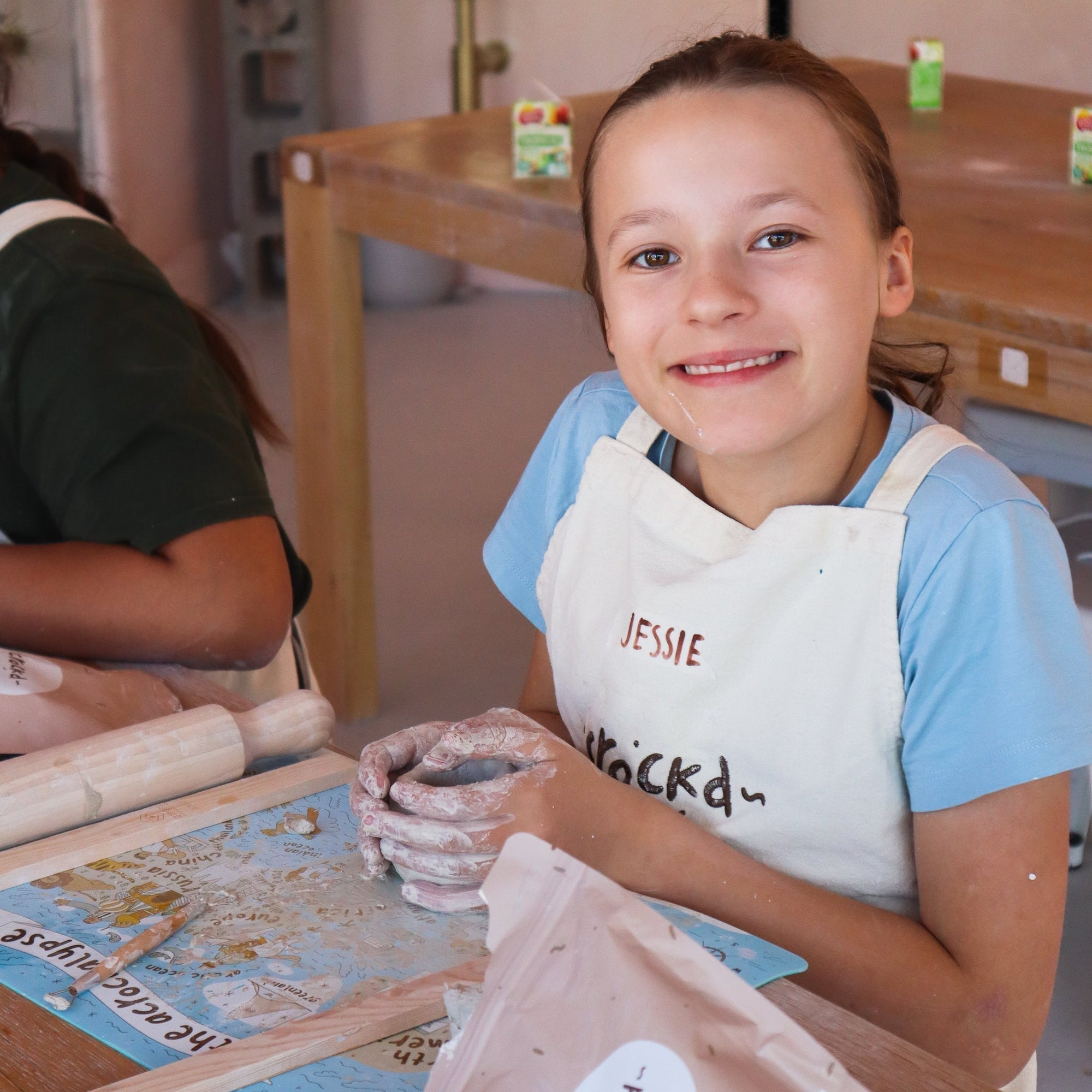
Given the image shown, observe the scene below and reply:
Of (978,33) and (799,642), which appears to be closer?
(799,642)

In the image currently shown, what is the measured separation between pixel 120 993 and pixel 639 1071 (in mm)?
285

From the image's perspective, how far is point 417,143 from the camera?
2.33 m

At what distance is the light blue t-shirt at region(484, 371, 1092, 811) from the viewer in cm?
77

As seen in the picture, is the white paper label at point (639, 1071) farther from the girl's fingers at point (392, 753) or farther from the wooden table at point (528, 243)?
the wooden table at point (528, 243)

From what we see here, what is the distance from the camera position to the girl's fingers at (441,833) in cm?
75

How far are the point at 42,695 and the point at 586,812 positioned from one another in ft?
1.27

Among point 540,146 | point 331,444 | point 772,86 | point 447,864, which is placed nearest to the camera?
point 447,864

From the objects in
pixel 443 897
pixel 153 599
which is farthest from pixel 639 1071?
pixel 153 599

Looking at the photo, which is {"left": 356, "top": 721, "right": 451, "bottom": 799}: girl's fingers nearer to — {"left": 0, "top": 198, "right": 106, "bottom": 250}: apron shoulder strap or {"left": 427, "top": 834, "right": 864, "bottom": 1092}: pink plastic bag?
{"left": 427, "top": 834, "right": 864, "bottom": 1092}: pink plastic bag

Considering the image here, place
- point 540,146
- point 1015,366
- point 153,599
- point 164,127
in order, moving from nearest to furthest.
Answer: point 153,599 → point 1015,366 → point 540,146 → point 164,127

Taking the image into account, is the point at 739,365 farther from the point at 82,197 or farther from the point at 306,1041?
the point at 82,197

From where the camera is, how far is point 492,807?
0.76 metres

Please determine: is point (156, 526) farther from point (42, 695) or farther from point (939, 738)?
point (939, 738)

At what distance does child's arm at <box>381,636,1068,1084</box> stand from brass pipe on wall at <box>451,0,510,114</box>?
4.01 metres
